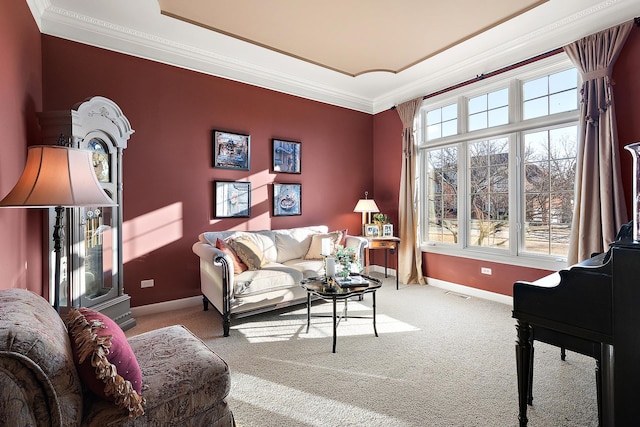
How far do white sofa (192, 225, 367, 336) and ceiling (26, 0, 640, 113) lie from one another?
225cm

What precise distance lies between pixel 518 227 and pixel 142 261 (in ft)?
15.3

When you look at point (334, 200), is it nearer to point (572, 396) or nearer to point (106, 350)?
point (572, 396)

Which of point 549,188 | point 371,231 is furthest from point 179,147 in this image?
point 549,188

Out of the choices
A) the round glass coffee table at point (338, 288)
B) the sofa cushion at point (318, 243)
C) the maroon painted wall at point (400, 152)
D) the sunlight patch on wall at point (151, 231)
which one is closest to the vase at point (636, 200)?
the round glass coffee table at point (338, 288)

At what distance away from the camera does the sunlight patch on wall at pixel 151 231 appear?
3691mm

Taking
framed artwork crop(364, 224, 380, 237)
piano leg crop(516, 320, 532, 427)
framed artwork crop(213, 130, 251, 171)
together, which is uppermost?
framed artwork crop(213, 130, 251, 171)

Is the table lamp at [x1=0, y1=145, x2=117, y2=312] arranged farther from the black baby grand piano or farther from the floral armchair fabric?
the black baby grand piano

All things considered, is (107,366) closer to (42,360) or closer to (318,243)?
(42,360)

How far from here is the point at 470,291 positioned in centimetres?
455

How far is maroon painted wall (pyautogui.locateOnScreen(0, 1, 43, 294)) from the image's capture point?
2.24 meters

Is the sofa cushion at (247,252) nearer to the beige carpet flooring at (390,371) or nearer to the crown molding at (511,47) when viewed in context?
the beige carpet flooring at (390,371)

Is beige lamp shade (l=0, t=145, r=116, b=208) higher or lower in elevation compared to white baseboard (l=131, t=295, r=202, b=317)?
higher

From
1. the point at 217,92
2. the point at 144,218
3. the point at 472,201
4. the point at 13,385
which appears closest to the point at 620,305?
the point at 13,385

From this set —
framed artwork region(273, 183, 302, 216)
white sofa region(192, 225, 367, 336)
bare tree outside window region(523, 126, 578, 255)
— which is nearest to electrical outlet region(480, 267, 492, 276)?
bare tree outside window region(523, 126, 578, 255)
